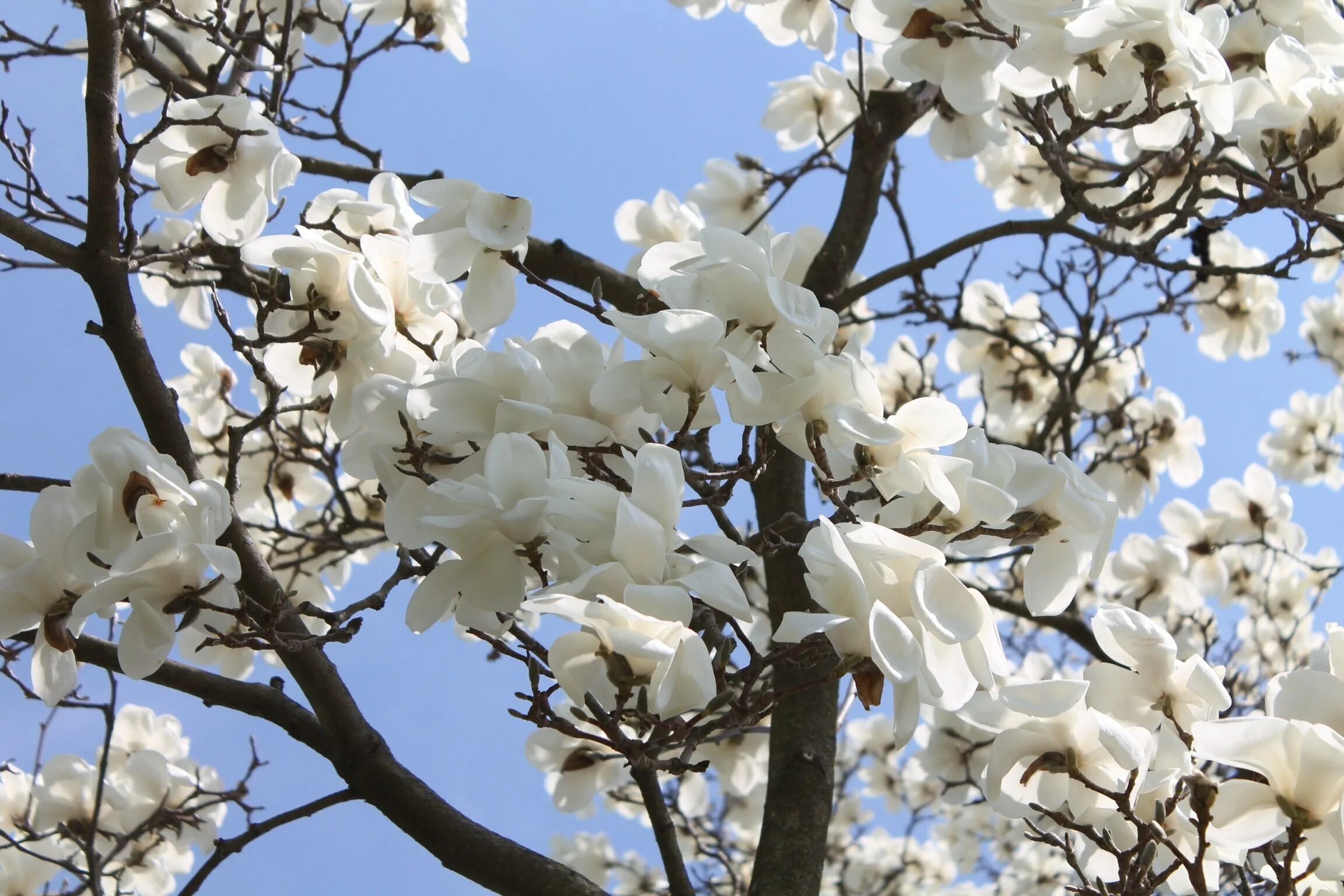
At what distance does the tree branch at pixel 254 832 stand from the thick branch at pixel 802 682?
708 millimetres

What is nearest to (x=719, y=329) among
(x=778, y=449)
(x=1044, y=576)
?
(x=1044, y=576)

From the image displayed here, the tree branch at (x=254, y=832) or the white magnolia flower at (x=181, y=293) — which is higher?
the white magnolia flower at (x=181, y=293)

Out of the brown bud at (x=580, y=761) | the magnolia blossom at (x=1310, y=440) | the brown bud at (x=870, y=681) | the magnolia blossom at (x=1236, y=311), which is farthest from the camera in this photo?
the magnolia blossom at (x=1310, y=440)

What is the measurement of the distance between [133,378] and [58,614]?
49cm

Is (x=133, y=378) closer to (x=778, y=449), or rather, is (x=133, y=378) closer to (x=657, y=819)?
(x=657, y=819)

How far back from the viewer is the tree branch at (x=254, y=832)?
184 centimetres

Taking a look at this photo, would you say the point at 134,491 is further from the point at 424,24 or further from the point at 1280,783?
the point at 424,24

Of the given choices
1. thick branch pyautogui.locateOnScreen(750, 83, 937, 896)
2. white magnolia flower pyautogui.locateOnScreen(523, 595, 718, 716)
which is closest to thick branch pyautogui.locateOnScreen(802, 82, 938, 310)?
thick branch pyautogui.locateOnScreen(750, 83, 937, 896)

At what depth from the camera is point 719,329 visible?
113cm

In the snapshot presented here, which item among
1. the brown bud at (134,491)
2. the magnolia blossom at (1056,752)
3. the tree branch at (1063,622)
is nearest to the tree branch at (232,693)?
the brown bud at (134,491)

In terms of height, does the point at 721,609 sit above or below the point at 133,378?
below

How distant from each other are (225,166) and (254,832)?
1102 mm

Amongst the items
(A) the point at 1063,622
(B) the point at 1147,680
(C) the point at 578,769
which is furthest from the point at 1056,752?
(A) the point at 1063,622

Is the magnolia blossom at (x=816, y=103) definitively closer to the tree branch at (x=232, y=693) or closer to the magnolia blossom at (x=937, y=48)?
the magnolia blossom at (x=937, y=48)
